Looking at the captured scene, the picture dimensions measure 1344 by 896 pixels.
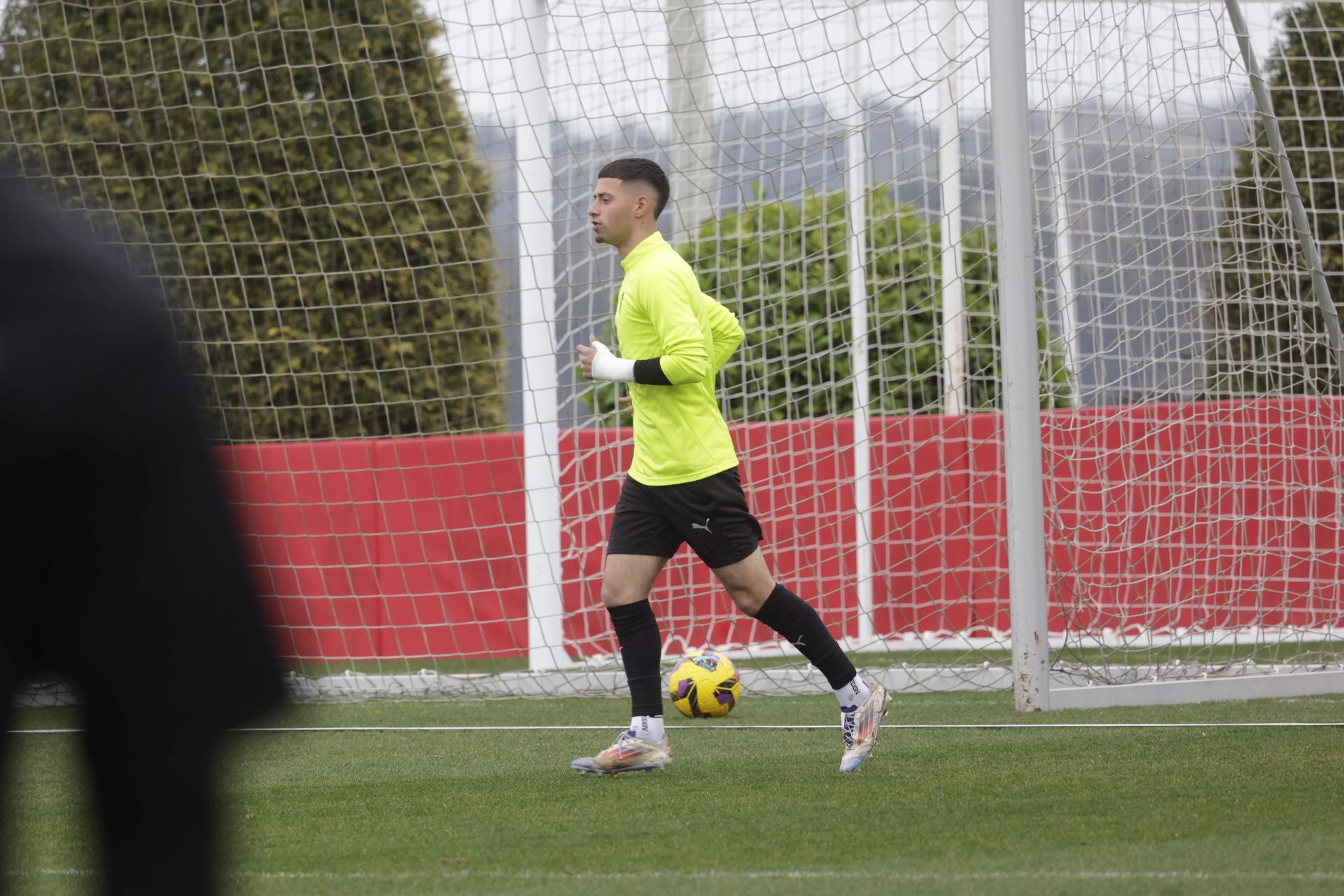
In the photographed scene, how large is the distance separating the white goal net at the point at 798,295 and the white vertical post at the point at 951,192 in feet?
0.12

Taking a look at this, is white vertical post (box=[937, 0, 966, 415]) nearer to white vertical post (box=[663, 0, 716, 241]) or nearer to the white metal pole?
the white metal pole

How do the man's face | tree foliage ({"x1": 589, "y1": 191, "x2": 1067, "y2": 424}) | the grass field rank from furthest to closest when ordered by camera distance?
1. tree foliage ({"x1": 589, "y1": 191, "x2": 1067, "y2": 424})
2. the man's face
3. the grass field

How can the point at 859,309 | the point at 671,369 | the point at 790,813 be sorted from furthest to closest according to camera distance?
the point at 859,309 → the point at 671,369 → the point at 790,813

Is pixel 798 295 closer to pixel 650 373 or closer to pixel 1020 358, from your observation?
pixel 1020 358

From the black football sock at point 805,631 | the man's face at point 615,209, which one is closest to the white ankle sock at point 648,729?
the black football sock at point 805,631

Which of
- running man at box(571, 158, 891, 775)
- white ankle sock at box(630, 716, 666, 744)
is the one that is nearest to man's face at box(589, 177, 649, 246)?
running man at box(571, 158, 891, 775)

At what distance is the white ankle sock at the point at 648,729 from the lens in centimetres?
491

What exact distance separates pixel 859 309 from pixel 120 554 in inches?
283

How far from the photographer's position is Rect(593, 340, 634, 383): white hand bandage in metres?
4.87

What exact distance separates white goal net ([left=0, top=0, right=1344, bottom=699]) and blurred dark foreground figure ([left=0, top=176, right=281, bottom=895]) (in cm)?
419

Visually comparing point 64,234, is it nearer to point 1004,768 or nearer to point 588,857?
point 588,857

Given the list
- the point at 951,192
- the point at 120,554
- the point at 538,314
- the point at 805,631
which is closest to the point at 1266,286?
the point at 951,192

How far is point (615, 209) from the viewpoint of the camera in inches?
200

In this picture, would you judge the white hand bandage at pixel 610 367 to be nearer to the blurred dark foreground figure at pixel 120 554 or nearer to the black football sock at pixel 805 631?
the black football sock at pixel 805 631
